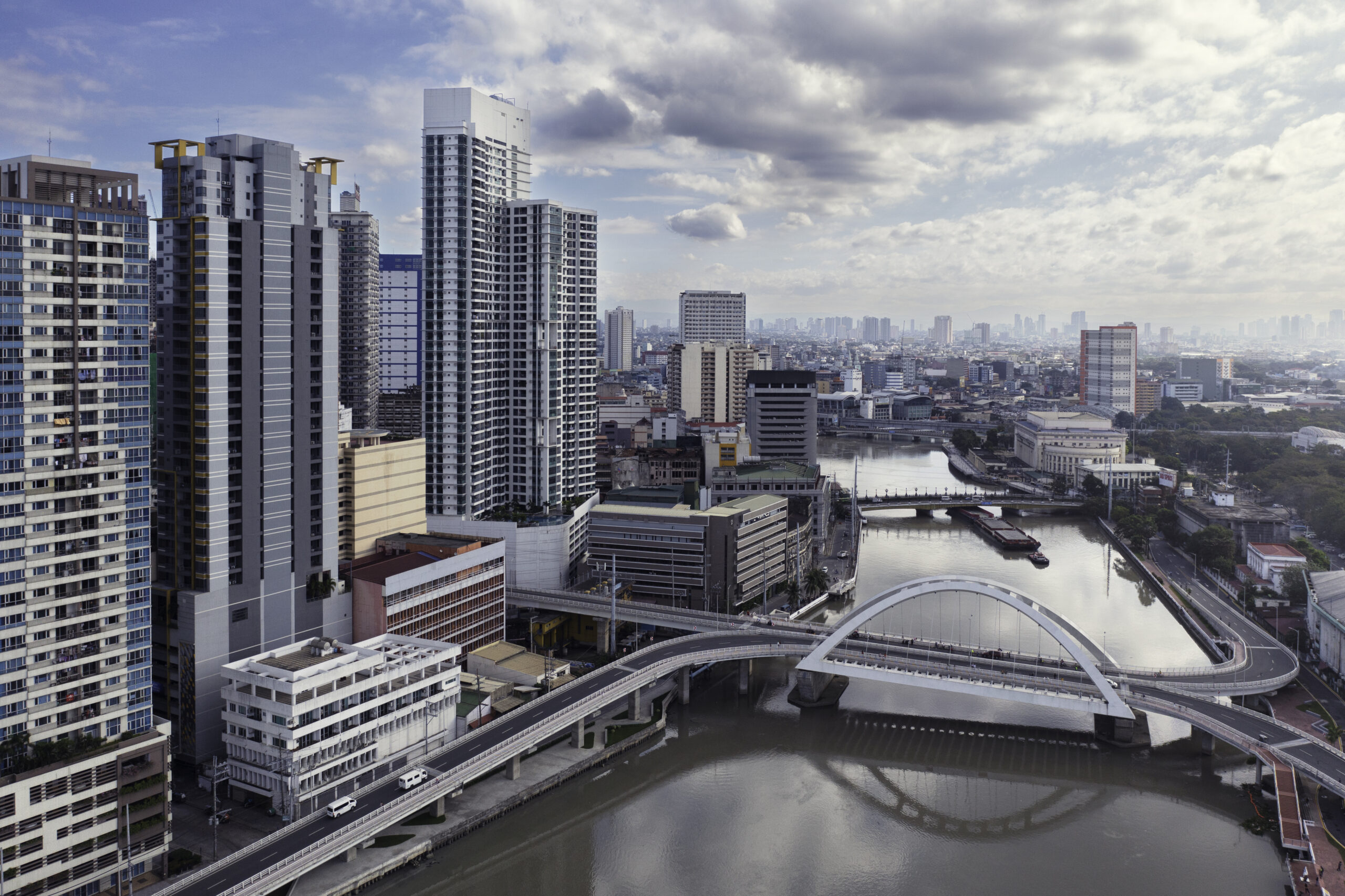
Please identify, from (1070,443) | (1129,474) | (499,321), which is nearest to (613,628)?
(499,321)

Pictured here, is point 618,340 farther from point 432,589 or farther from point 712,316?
point 432,589

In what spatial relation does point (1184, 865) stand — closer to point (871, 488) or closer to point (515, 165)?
point (515, 165)

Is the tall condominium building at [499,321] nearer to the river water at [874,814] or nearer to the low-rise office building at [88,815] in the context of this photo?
the river water at [874,814]

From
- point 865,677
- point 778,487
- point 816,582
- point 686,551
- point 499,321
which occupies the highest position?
point 499,321

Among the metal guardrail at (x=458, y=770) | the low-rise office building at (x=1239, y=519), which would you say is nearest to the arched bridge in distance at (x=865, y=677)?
the metal guardrail at (x=458, y=770)

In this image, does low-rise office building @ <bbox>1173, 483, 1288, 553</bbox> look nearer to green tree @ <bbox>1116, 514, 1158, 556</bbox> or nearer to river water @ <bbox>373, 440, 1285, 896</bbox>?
green tree @ <bbox>1116, 514, 1158, 556</bbox>

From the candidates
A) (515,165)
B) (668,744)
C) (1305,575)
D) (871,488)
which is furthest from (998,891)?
(871,488)
